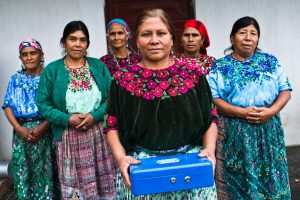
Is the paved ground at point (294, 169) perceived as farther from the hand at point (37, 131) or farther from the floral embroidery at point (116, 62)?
the hand at point (37, 131)

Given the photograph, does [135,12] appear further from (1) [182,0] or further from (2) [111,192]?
(2) [111,192]

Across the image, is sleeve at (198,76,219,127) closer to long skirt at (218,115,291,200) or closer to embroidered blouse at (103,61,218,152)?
embroidered blouse at (103,61,218,152)

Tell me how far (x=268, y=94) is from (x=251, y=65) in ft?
0.88

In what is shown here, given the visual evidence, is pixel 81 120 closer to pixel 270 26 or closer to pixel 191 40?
pixel 191 40

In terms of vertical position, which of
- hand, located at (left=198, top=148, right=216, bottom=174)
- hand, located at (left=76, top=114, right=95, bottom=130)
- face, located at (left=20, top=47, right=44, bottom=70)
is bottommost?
hand, located at (left=76, top=114, right=95, bottom=130)

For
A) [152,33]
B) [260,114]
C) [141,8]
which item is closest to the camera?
[152,33]

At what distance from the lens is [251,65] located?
2980 millimetres

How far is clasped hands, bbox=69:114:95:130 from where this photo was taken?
10.2 feet

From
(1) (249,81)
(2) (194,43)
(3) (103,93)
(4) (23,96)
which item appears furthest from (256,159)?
(4) (23,96)

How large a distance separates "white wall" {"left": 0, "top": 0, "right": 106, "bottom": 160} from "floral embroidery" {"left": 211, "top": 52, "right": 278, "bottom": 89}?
2474 millimetres

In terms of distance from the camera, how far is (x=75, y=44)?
3229mm

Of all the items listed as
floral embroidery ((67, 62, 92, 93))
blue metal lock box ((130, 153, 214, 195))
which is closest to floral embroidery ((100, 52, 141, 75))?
floral embroidery ((67, 62, 92, 93))

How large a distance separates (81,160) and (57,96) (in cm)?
59

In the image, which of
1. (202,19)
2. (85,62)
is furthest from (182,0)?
(85,62)
